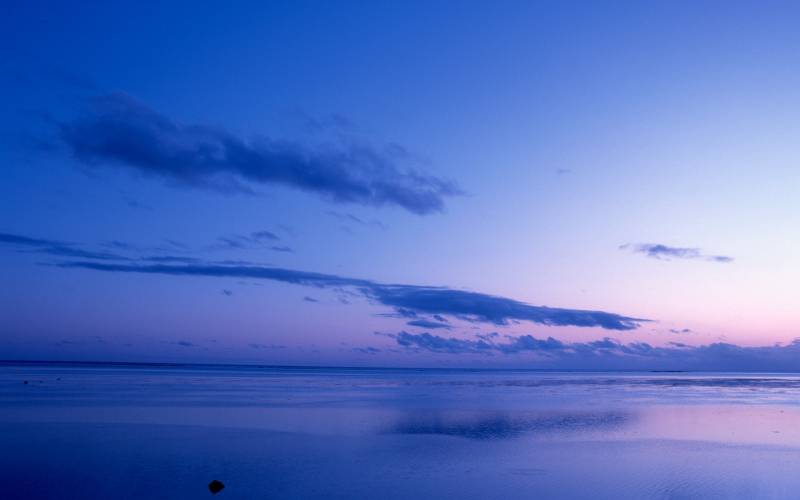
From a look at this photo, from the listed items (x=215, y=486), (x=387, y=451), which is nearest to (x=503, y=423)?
(x=387, y=451)

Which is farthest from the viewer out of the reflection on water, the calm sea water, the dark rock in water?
the reflection on water

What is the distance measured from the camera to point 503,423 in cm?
2555

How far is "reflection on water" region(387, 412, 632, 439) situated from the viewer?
23.0 m

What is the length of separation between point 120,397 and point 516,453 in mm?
24543

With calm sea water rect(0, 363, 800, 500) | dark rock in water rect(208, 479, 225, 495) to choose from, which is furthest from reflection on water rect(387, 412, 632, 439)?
dark rock in water rect(208, 479, 225, 495)

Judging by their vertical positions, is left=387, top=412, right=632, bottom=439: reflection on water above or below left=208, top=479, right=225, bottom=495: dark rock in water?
above

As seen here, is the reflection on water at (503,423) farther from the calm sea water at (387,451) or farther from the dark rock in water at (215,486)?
the dark rock in water at (215,486)

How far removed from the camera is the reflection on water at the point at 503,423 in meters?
23.0

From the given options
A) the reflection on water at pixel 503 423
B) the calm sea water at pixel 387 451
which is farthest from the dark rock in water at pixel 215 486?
the reflection on water at pixel 503 423

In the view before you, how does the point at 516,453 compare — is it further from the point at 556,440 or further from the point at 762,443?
the point at 762,443

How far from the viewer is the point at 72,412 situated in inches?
1043

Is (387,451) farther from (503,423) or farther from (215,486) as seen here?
(503,423)

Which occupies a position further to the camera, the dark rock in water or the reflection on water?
the reflection on water

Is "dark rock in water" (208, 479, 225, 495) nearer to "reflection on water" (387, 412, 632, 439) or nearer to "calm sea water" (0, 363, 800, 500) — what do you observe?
"calm sea water" (0, 363, 800, 500)
